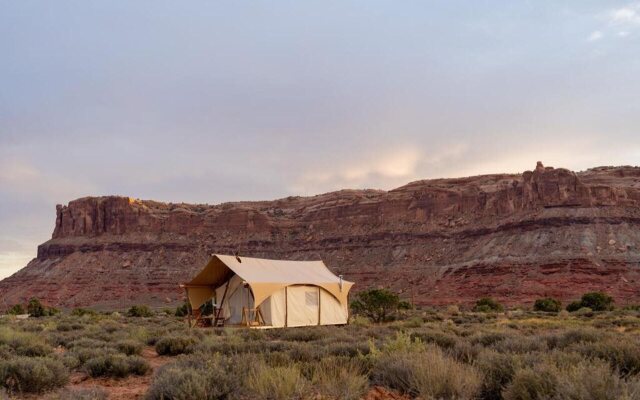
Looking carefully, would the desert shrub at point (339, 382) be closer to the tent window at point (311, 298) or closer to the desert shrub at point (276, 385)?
the desert shrub at point (276, 385)

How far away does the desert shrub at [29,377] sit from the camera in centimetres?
711

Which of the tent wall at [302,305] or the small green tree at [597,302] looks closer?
the tent wall at [302,305]

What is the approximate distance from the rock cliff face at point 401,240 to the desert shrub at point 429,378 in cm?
4852

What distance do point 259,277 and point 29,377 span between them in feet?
48.9

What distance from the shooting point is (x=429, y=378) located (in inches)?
205

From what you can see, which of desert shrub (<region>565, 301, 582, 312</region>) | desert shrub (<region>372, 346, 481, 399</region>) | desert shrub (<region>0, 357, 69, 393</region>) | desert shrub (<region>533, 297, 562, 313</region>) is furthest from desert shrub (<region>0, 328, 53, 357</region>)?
desert shrub (<region>533, 297, 562, 313</region>)

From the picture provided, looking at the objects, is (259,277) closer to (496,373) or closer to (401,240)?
(496,373)

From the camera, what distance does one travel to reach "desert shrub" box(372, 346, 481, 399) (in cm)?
510

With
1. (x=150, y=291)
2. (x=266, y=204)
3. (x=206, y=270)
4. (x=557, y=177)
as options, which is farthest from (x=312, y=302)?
(x=266, y=204)

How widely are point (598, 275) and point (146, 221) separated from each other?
7228 centimetres

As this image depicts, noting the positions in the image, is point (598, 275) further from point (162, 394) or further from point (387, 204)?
point (162, 394)

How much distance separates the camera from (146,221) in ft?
309

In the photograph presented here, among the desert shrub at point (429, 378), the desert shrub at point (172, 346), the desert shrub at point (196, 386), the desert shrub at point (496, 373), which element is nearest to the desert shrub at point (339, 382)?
the desert shrub at point (429, 378)

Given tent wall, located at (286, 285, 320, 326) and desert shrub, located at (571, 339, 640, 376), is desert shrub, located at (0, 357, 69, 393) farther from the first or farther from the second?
tent wall, located at (286, 285, 320, 326)
